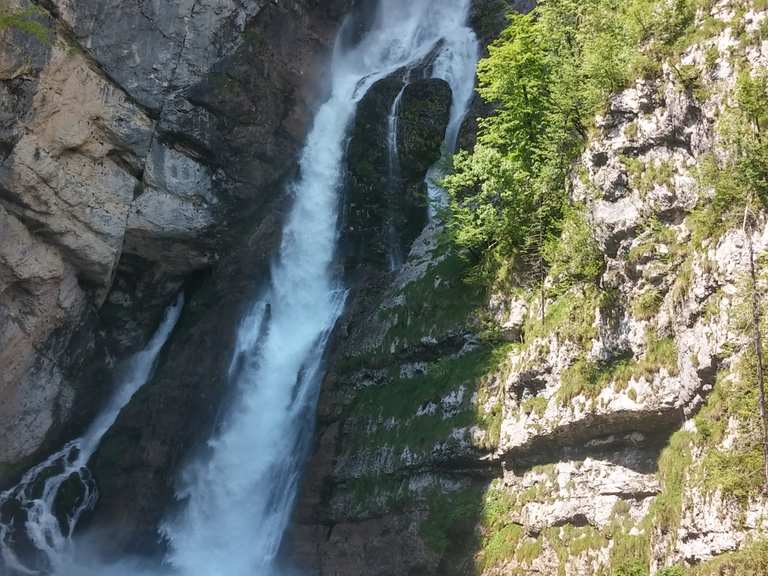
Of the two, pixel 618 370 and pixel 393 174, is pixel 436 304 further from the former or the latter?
pixel 393 174

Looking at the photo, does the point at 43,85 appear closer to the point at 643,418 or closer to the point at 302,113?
the point at 302,113

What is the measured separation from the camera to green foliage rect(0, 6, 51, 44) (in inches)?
887

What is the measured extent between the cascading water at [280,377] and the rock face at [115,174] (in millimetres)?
1293

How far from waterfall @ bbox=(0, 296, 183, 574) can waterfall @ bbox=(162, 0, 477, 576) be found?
3261 mm

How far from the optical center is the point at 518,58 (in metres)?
19.5

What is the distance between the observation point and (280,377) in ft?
78.2

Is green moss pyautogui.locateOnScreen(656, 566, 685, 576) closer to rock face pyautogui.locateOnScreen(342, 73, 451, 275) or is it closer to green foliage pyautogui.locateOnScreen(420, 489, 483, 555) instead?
green foliage pyautogui.locateOnScreen(420, 489, 483, 555)

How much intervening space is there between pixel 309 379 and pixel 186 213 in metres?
7.62

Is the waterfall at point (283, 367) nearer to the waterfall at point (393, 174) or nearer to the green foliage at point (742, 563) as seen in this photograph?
the waterfall at point (393, 174)

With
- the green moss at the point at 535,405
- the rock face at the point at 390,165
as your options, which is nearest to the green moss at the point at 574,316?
the green moss at the point at 535,405

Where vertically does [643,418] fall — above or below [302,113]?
below

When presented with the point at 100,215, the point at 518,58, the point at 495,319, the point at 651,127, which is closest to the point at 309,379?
the point at 495,319

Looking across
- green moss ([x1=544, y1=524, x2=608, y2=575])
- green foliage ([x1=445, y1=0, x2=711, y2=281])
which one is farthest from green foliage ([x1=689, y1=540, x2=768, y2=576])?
green foliage ([x1=445, y1=0, x2=711, y2=281])

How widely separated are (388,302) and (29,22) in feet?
43.3
